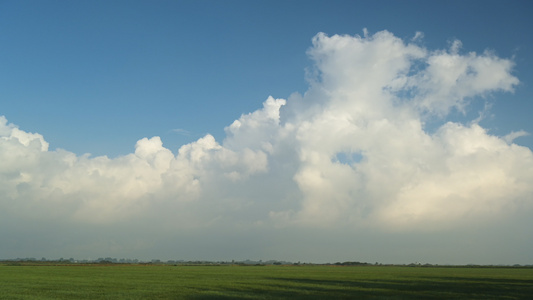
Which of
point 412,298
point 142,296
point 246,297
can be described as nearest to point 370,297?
point 412,298

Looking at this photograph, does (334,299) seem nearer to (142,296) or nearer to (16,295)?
(142,296)

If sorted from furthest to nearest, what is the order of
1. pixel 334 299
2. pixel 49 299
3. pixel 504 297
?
pixel 504 297 < pixel 334 299 < pixel 49 299

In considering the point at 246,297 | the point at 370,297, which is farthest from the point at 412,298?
the point at 246,297

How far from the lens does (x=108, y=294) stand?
3331cm

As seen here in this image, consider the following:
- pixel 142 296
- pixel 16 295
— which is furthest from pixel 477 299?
pixel 16 295

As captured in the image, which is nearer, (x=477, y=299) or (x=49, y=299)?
(x=49, y=299)

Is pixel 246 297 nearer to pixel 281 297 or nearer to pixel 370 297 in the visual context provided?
pixel 281 297

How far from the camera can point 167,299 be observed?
99.7ft

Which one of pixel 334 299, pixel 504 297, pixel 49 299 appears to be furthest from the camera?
pixel 504 297

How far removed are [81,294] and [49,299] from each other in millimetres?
4115

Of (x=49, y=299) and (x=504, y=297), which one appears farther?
(x=504, y=297)

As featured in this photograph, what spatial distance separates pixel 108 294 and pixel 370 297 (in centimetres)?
2209

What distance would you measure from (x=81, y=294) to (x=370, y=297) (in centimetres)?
2437

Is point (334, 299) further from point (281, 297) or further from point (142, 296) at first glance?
point (142, 296)
